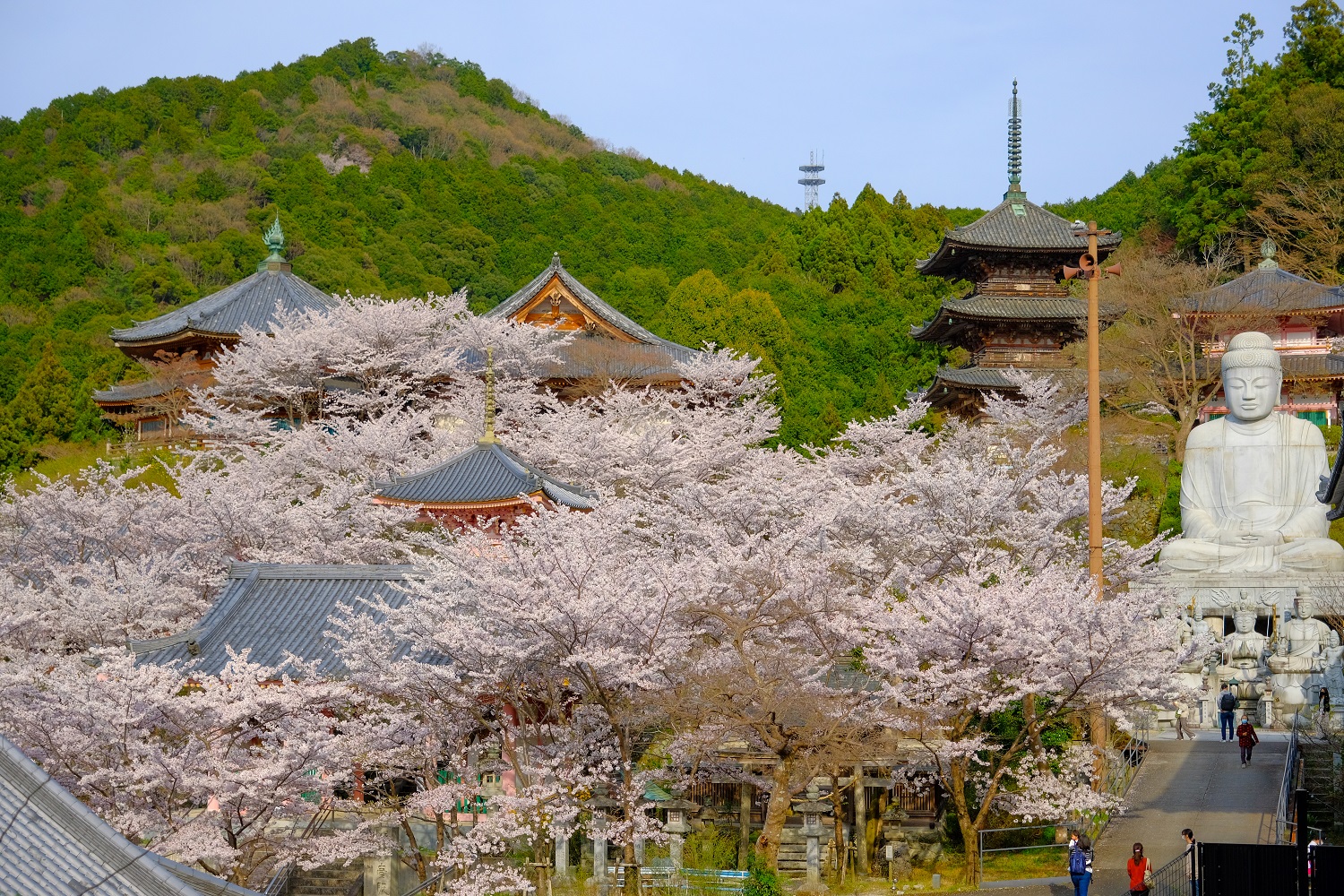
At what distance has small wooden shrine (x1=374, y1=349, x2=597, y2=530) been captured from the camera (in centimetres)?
2589

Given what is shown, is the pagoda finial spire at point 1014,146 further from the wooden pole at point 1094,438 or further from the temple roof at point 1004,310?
the wooden pole at point 1094,438

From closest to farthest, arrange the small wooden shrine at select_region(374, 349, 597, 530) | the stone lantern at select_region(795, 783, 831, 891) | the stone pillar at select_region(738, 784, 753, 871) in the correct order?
the stone lantern at select_region(795, 783, 831, 891) < the stone pillar at select_region(738, 784, 753, 871) < the small wooden shrine at select_region(374, 349, 597, 530)

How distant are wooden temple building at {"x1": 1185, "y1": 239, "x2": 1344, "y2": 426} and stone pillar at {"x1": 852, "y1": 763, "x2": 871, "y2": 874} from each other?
2037 cm

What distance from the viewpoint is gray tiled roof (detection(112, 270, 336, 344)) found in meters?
41.1

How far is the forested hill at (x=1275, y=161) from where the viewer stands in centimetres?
4448

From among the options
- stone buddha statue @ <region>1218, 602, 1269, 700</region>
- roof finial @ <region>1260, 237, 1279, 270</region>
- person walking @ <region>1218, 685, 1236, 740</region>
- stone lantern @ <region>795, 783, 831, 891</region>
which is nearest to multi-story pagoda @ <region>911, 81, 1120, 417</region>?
roof finial @ <region>1260, 237, 1279, 270</region>

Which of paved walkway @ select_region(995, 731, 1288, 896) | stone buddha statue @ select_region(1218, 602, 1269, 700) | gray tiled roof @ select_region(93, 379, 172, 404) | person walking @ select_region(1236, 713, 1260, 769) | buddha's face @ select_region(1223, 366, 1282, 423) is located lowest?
paved walkway @ select_region(995, 731, 1288, 896)

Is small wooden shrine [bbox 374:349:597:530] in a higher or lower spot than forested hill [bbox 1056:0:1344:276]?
lower

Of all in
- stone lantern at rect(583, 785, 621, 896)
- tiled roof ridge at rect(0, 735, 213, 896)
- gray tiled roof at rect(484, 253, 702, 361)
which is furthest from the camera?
gray tiled roof at rect(484, 253, 702, 361)

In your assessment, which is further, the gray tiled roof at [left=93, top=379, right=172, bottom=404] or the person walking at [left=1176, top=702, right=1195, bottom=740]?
the gray tiled roof at [left=93, top=379, right=172, bottom=404]

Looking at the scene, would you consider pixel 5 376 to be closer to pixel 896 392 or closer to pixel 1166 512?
pixel 896 392

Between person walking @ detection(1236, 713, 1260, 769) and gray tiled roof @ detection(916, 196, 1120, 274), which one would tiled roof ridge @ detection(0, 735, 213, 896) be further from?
gray tiled roof @ detection(916, 196, 1120, 274)

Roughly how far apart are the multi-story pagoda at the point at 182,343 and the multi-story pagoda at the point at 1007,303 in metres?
17.9

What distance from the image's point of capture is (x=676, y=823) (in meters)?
18.6
